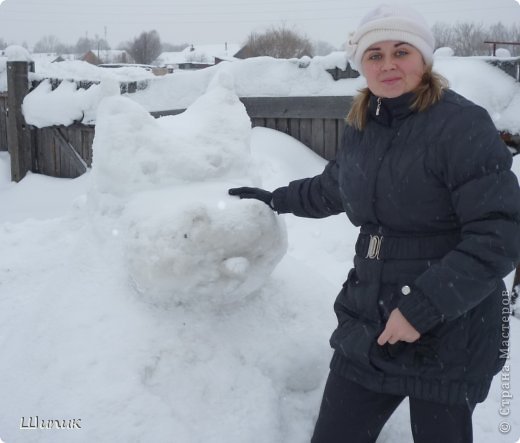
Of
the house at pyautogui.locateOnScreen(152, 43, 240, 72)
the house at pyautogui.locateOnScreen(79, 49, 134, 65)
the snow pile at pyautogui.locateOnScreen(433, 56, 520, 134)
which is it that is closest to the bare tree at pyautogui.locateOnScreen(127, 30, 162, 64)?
the house at pyautogui.locateOnScreen(152, 43, 240, 72)

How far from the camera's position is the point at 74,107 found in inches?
311

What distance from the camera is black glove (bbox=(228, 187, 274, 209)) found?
2.67 meters

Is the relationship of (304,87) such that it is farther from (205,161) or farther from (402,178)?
(402,178)

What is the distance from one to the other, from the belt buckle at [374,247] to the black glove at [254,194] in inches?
30.0

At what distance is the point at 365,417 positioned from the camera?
2.06 m

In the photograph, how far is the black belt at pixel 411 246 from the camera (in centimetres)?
186

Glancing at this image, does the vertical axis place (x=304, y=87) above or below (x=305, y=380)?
above

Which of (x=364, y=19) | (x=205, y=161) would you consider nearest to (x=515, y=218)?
(x=364, y=19)

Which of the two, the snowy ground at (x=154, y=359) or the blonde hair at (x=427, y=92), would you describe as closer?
the blonde hair at (x=427, y=92)

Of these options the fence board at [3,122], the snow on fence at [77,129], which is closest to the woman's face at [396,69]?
the snow on fence at [77,129]

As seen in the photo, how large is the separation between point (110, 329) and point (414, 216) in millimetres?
1561

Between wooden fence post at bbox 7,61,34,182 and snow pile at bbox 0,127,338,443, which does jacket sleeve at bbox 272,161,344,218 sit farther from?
wooden fence post at bbox 7,61,34,182

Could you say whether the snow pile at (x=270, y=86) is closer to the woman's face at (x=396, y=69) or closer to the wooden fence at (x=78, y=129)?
the wooden fence at (x=78, y=129)

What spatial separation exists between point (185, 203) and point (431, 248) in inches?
45.5
